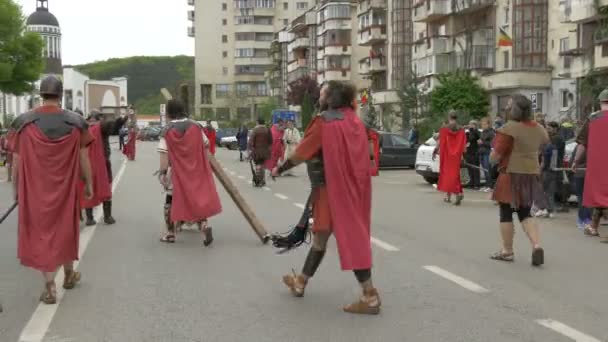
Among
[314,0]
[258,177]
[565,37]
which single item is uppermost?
[314,0]

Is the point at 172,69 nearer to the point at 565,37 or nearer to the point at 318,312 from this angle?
the point at 565,37

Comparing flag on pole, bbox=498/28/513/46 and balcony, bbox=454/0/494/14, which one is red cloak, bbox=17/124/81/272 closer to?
flag on pole, bbox=498/28/513/46

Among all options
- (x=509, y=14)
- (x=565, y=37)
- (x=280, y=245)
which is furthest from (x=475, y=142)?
(x=509, y=14)

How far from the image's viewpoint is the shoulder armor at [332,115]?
693cm

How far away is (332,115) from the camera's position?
22.8 feet

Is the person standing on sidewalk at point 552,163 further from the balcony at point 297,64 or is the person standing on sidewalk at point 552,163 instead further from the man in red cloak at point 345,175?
the balcony at point 297,64

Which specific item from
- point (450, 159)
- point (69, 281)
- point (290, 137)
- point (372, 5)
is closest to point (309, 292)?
point (69, 281)

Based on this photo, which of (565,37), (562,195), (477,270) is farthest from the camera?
(565,37)

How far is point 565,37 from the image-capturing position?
47.9 metres

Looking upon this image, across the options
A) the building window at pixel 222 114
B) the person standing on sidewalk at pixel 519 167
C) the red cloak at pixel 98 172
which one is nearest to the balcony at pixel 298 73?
the building window at pixel 222 114

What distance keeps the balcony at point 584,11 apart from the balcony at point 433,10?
16363 millimetres

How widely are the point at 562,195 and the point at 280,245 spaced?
1004cm

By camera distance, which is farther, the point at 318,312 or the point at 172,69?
the point at 172,69

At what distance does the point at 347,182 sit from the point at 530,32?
4485 cm
